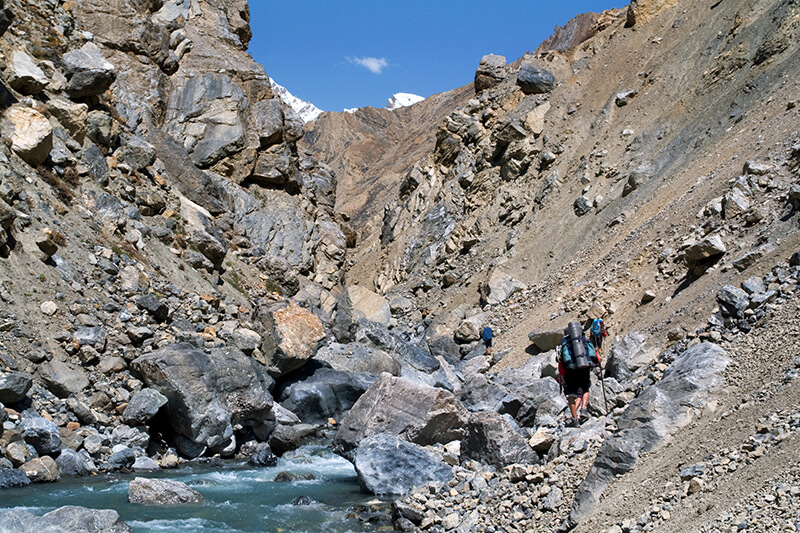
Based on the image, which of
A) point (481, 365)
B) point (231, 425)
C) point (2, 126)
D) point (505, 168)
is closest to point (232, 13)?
point (505, 168)

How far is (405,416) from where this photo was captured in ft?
39.7

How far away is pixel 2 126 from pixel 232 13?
1873cm

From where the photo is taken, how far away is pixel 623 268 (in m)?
20.3

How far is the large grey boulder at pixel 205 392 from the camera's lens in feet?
39.1

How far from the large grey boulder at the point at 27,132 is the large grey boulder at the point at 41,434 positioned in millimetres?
7347

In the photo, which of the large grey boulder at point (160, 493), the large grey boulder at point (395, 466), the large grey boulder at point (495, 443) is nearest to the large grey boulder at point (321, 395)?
the large grey boulder at point (395, 466)

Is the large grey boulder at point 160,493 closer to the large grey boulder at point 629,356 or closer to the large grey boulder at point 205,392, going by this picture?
the large grey boulder at point 205,392

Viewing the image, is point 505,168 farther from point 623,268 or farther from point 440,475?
point 440,475

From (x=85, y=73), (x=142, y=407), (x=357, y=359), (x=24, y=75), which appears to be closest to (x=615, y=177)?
(x=357, y=359)

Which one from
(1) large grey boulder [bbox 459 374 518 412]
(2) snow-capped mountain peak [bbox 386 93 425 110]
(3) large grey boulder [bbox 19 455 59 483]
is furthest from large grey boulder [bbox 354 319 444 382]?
(2) snow-capped mountain peak [bbox 386 93 425 110]

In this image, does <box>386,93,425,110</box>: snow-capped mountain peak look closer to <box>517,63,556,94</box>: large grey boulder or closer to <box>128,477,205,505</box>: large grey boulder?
<box>517,63,556,94</box>: large grey boulder

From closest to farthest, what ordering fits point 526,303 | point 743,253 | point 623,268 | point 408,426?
point 408,426 → point 743,253 → point 623,268 → point 526,303

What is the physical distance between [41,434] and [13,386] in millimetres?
835

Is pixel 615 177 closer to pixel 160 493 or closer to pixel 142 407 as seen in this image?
pixel 142 407
